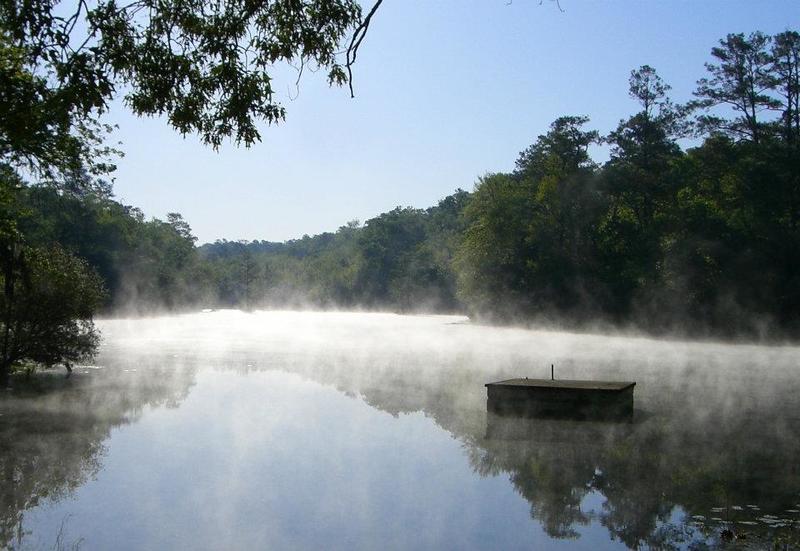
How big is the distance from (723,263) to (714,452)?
4656 centimetres

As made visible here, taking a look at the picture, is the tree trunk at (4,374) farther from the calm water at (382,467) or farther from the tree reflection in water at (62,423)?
the calm water at (382,467)

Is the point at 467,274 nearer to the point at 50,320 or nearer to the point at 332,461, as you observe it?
the point at 50,320

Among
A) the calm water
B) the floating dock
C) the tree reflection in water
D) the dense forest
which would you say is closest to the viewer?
the calm water

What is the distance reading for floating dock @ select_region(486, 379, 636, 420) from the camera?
21.0 meters

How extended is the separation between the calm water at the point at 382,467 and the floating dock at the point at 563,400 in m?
0.59

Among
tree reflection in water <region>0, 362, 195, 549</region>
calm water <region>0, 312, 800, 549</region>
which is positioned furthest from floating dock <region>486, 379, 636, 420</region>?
tree reflection in water <region>0, 362, 195, 549</region>

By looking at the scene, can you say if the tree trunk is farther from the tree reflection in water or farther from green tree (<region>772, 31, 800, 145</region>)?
green tree (<region>772, 31, 800, 145</region>)

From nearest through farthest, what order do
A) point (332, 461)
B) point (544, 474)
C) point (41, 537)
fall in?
point (41, 537) < point (544, 474) < point (332, 461)

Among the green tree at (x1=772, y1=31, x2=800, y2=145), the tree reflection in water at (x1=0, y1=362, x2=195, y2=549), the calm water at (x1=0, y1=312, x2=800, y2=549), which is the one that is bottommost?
the calm water at (x1=0, y1=312, x2=800, y2=549)

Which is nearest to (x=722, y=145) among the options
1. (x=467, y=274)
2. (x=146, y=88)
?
(x=467, y=274)

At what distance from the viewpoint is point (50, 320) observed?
94.4ft

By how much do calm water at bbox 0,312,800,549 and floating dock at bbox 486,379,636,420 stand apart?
59 cm

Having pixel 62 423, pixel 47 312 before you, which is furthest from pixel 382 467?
pixel 47 312

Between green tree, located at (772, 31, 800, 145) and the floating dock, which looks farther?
green tree, located at (772, 31, 800, 145)
